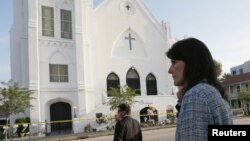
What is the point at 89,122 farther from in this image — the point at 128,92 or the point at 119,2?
the point at 119,2

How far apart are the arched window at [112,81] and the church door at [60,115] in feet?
18.5

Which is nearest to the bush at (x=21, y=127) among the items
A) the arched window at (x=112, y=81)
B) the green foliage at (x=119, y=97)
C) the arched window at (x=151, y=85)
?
the green foliage at (x=119, y=97)

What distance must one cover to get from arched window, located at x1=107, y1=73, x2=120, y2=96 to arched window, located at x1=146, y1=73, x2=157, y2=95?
13.3 ft

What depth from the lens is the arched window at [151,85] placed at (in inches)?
1656

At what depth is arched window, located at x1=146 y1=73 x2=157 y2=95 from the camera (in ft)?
138

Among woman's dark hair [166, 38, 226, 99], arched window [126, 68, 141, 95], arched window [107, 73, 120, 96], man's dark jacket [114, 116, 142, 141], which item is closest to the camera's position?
woman's dark hair [166, 38, 226, 99]

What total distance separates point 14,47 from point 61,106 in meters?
7.54

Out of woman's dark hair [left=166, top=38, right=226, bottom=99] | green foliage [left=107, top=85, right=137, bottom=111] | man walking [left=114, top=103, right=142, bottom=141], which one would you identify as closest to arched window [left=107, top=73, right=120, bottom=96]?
green foliage [left=107, top=85, right=137, bottom=111]

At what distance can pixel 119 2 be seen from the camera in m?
41.4

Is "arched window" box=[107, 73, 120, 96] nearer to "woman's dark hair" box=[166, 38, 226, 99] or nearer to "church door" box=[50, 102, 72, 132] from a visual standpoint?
"church door" box=[50, 102, 72, 132]

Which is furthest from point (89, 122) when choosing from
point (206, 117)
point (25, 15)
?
point (206, 117)

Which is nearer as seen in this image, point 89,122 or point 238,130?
point 238,130

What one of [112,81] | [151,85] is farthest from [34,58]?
[151,85]

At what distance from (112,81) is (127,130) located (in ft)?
110
